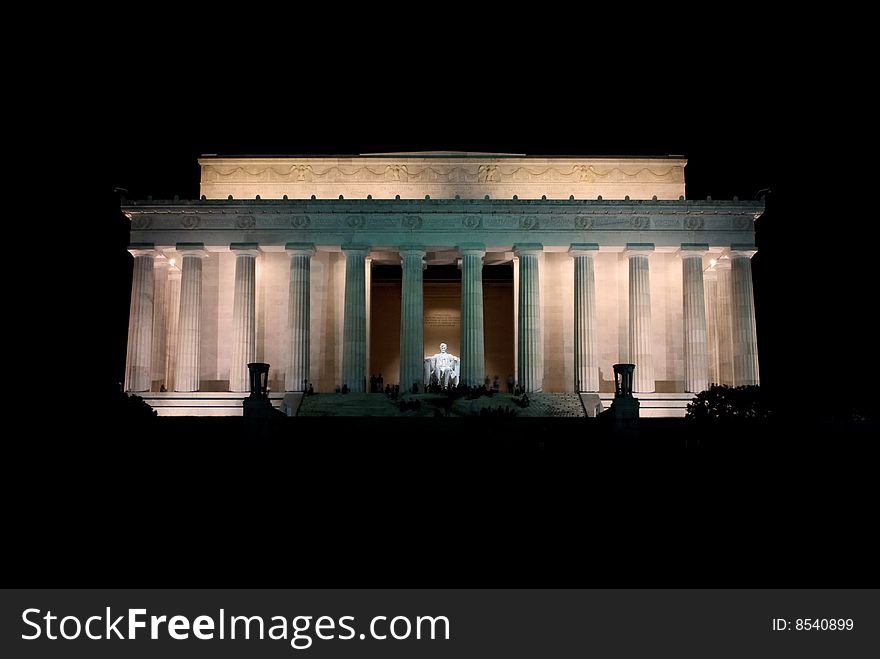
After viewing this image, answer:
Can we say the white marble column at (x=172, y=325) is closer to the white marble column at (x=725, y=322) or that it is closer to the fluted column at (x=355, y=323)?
the fluted column at (x=355, y=323)

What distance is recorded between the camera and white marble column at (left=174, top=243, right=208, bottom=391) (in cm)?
4912

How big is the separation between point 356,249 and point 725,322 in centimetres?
2433

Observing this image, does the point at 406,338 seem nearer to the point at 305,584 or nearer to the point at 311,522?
the point at 311,522

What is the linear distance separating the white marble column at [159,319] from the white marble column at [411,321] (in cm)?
1551

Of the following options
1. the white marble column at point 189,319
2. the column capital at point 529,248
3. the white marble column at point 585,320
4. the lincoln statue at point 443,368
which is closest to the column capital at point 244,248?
the white marble column at point 189,319

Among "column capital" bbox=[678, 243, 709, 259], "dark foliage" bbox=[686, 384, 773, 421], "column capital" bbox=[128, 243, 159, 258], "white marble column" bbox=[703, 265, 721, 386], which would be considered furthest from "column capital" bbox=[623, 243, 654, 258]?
"column capital" bbox=[128, 243, 159, 258]

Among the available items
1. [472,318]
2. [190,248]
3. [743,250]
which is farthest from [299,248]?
[743,250]

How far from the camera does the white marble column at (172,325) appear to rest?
168 feet

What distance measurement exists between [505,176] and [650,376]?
55.0 feet

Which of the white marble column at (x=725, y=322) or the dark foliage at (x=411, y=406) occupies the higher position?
the white marble column at (x=725, y=322)

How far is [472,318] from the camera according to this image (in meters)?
49.6

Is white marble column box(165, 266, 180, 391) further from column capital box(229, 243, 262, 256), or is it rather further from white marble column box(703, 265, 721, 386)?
white marble column box(703, 265, 721, 386)

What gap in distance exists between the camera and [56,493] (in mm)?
21391
